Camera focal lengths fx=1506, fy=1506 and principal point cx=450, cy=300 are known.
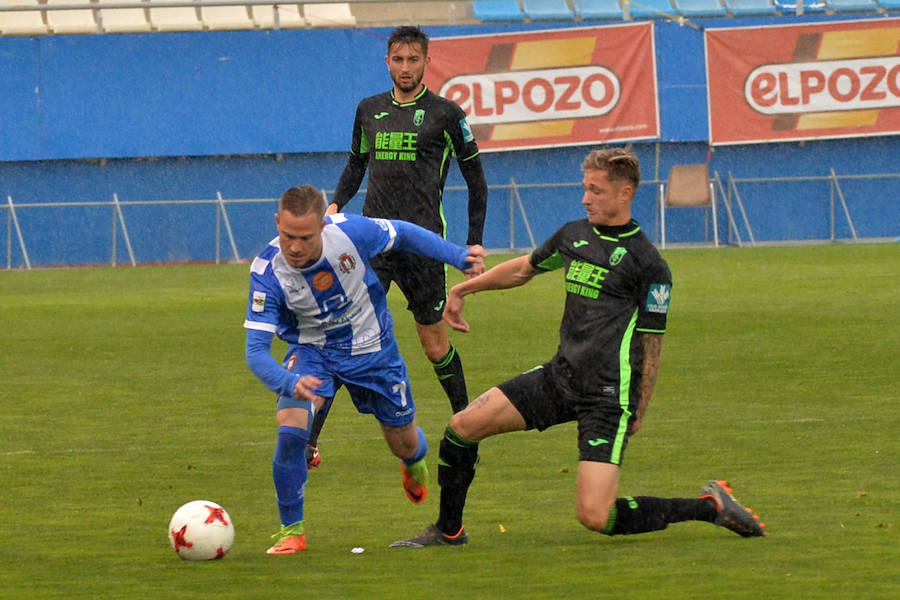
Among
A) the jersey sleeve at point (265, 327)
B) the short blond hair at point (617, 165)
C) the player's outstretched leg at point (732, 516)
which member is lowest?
the player's outstretched leg at point (732, 516)

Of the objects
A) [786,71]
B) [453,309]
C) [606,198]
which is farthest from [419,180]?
[786,71]

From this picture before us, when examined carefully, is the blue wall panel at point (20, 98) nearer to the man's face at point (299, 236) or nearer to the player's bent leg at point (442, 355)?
the player's bent leg at point (442, 355)

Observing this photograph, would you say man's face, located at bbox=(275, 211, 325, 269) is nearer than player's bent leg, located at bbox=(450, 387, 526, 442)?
Yes

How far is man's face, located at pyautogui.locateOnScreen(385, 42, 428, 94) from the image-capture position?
8773 millimetres

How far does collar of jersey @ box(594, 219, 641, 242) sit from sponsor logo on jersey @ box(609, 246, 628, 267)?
6 centimetres

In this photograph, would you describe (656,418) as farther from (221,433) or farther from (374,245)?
(374,245)

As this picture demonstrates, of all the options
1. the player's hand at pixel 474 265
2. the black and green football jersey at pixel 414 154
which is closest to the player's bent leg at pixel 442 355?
the black and green football jersey at pixel 414 154

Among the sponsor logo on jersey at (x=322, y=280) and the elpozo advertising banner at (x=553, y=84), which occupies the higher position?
the elpozo advertising banner at (x=553, y=84)

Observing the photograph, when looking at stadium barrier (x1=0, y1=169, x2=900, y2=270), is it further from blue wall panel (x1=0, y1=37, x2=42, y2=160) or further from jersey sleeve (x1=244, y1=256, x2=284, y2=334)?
jersey sleeve (x1=244, y1=256, x2=284, y2=334)

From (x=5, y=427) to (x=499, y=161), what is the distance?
20029mm

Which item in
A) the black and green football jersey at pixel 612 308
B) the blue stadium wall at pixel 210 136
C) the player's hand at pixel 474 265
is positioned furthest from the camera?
the blue stadium wall at pixel 210 136

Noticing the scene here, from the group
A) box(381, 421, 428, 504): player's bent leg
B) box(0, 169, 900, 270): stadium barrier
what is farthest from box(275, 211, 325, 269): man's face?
box(0, 169, 900, 270): stadium barrier

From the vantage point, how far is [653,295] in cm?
625

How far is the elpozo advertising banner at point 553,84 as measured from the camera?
28.5 m
